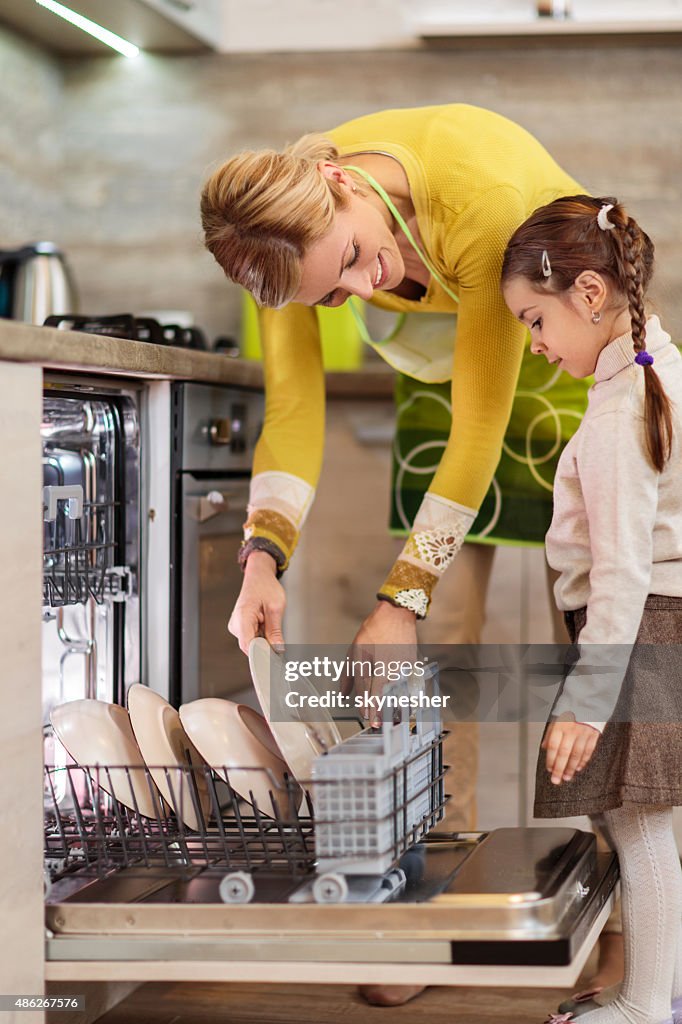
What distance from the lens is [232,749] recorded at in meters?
1.28

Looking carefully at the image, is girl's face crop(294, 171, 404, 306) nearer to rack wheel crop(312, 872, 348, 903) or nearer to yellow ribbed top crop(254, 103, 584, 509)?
yellow ribbed top crop(254, 103, 584, 509)

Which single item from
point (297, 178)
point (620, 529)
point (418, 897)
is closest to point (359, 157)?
point (297, 178)

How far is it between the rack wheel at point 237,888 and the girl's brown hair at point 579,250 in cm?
62

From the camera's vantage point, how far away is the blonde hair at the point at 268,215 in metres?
1.29

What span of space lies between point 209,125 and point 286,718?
5.50ft

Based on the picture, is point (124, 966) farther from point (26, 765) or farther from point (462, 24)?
point (462, 24)

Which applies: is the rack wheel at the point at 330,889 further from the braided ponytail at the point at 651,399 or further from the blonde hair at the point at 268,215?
the blonde hair at the point at 268,215

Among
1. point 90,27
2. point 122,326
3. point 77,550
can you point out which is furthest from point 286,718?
point 90,27

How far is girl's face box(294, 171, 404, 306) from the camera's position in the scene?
4.36 ft

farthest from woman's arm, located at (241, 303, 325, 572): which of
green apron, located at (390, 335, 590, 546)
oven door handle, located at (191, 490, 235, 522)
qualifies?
green apron, located at (390, 335, 590, 546)

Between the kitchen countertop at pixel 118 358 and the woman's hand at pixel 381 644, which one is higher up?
the kitchen countertop at pixel 118 358

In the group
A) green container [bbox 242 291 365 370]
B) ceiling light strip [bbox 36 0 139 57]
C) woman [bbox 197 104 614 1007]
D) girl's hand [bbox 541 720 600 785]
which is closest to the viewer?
girl's hand [bbox 541 720 600 785]

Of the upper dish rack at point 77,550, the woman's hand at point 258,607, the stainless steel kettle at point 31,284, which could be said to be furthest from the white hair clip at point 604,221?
the stainless steel kettle at point 31,284

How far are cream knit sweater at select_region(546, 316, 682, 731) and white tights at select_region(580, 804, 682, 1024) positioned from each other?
17 centimetres
